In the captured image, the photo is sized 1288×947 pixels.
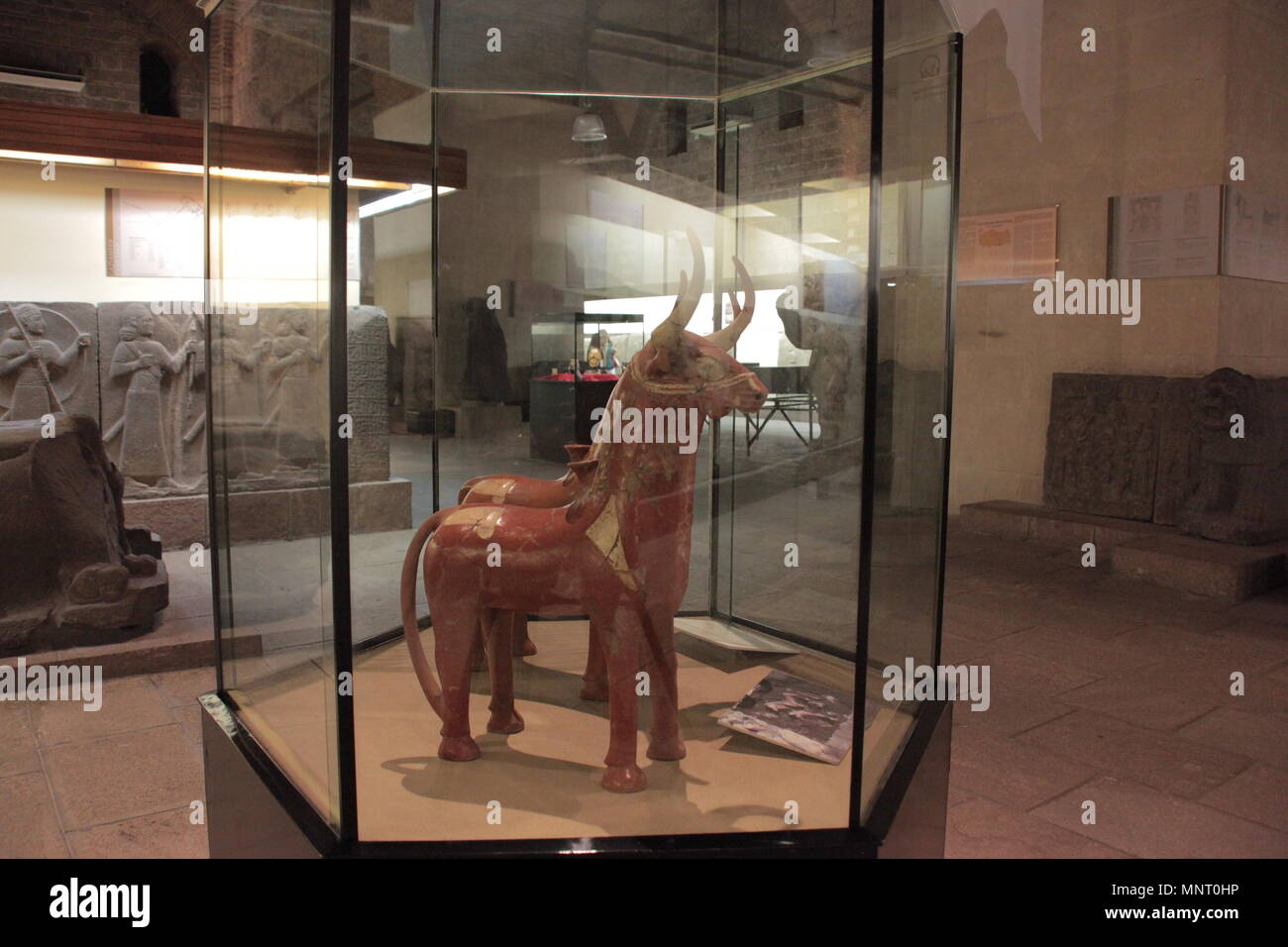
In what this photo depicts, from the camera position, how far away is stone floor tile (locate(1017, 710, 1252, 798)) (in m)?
3.45

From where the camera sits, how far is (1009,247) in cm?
811

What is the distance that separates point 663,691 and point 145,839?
1738mm

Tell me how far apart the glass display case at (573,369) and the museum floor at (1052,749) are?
1610mm

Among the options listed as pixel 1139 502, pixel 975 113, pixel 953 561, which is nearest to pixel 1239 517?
pixel 1139 502

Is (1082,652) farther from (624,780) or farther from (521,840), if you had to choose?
(521,840)

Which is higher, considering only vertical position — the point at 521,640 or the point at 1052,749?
the point at 521,640

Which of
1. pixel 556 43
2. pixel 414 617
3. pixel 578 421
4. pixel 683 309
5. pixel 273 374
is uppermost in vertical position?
pixel 556 43

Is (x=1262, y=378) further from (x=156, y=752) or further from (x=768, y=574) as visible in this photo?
(x=156, y=752)

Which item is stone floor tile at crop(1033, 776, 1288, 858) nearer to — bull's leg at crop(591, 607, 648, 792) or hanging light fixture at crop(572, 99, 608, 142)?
bull's leg at crop(591, 607, 648, 792)

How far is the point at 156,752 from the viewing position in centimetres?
363

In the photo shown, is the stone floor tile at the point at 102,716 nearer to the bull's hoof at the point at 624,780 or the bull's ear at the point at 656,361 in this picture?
the bull's hoof at the point at 624,780

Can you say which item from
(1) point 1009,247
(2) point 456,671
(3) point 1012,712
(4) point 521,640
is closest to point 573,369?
(4) point 521,640

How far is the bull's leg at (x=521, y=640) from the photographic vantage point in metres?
2.85
